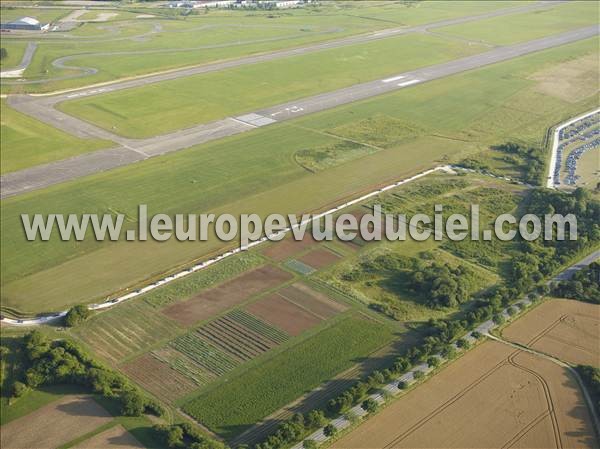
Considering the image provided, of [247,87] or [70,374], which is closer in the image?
[70,374]

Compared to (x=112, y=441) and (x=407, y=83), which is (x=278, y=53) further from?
(x=112, y=441)

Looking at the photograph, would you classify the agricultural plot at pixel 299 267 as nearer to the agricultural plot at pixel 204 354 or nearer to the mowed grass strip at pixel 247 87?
the agricultural plot at pixel 204 354

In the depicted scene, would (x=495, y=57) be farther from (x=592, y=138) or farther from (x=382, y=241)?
(x=382, y=241)

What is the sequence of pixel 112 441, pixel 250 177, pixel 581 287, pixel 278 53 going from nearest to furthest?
pixel 112 441
pixel 581 287
pixel 250 177
pixel 278 53

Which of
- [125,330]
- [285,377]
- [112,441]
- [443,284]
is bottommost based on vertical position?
[112,441]

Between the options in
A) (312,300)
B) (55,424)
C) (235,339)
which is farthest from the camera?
(312,300)

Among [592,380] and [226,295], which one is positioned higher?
[226,295]

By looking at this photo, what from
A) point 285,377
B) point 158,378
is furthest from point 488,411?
point 158,378

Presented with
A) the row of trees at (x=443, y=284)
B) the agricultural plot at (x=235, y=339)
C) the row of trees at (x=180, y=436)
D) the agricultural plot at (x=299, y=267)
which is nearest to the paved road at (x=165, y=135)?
the agricultural plot at (x=299, y=267)
